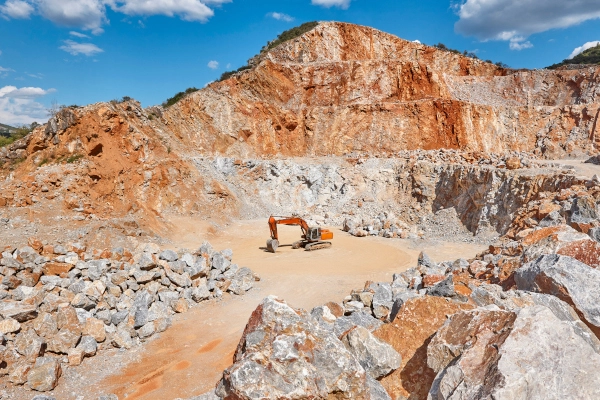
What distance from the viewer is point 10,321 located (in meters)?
7.64

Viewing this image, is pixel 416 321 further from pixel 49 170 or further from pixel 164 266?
pixel 49 170

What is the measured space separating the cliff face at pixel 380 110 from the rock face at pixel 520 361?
87.2 ft

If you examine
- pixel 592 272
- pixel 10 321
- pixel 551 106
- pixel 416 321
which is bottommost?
pixel 10 321

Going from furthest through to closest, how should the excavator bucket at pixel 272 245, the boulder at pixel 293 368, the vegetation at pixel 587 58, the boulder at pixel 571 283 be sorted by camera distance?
the vegetation at pixel 587 58 → the excavator bucket at pixel 272 245 → the boulder at pixel 571 283 → the boulder at pixel 293 368

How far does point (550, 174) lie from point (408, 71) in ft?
61.0

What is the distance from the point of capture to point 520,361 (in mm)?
3189

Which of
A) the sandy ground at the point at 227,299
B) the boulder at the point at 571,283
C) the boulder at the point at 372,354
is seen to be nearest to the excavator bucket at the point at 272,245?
the sandy ground at the point at 227,299

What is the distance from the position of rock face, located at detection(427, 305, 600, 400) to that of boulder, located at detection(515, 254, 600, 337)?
3.80 feet

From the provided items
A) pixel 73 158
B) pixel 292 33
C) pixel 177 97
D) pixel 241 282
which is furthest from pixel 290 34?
pixel 241 282

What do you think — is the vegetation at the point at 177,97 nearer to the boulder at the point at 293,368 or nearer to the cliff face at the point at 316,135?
the cliff face at the point at 316,135

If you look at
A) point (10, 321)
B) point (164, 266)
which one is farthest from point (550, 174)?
point (10, 321)

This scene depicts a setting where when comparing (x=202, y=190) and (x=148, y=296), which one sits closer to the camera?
(x=148, y=296)

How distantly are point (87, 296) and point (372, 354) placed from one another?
7.43 metres

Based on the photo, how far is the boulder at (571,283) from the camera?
4918 mm
